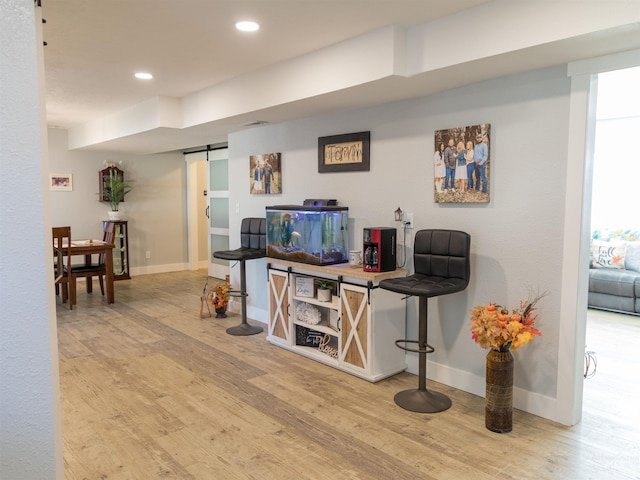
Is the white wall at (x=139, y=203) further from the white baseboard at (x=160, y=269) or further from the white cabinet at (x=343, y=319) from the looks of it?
the white cabinet at (x=343, y=319)

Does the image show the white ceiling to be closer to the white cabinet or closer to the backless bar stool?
the backless bar stool

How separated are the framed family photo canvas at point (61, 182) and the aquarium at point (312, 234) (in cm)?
470

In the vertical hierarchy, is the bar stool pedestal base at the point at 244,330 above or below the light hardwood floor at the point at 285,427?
above

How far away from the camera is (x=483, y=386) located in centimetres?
323

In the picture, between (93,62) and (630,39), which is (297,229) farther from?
Result: (630,39)

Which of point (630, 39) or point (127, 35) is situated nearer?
point (630, 39)

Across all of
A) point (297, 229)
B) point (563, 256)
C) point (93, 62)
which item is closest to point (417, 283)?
point (563, 256)

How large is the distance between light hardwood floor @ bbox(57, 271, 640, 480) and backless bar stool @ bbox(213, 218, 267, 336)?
56 cm

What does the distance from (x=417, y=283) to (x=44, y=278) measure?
2.32 meters

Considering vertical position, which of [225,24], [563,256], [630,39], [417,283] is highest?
[225,24]

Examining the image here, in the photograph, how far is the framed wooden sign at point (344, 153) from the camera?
12.9 feet

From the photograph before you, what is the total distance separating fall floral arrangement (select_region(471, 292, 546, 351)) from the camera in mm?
2672

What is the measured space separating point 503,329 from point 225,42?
2542mm

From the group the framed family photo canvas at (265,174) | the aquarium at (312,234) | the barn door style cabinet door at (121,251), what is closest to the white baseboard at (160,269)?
the barn door style cabinet door at (121,251)
